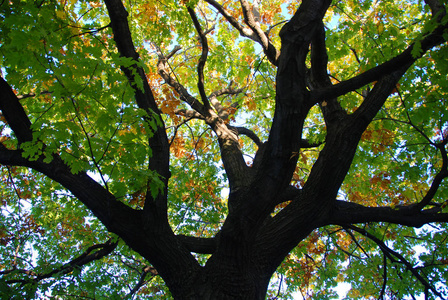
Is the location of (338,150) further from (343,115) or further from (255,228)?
(255,228)

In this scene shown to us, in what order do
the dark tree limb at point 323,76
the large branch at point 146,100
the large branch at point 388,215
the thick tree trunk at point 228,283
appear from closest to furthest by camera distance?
the thick tree trunk at point 228,283 < the large branch at point 146,100 < the large branch at point 388,215 < the dark tree limb at point 323,76

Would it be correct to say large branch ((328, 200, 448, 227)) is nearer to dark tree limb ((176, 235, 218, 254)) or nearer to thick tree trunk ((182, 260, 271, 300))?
thick tree trunk ((182, 260, 271, 300))

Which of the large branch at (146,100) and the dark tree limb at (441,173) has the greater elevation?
the large branch at (146,100)

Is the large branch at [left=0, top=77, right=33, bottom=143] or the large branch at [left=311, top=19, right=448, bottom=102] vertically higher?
the large branch at [left=311, top=19, right=448, bottom=102]

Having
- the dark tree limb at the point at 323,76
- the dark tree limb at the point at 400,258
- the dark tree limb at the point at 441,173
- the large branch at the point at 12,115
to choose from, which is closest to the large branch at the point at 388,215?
the dark tree limb at the point at 400,258

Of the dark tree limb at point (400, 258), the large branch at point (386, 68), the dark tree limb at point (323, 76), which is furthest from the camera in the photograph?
the dark tree limb at point (323, 76)

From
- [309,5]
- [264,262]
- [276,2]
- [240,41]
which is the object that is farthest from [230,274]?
[276,2]

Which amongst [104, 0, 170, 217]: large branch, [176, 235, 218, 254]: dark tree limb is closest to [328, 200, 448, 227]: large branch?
[176, 235, 218, 254]: dark tree limb

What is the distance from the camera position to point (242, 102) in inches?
269

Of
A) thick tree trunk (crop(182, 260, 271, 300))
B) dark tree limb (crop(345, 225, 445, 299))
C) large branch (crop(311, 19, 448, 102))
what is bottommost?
thick tree trunk (crop(182, 260, 271, 300))

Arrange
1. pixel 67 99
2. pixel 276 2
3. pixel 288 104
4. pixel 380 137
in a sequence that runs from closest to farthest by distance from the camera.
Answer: pixel 67 99 < pixel 288 104 < pixel 380 137 < pixel 276 2

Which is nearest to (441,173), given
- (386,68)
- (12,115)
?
(386,68)

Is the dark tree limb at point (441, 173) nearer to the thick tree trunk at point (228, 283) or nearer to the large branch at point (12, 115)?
the thick tree trunk at point (228, 283)

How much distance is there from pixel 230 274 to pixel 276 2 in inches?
324
